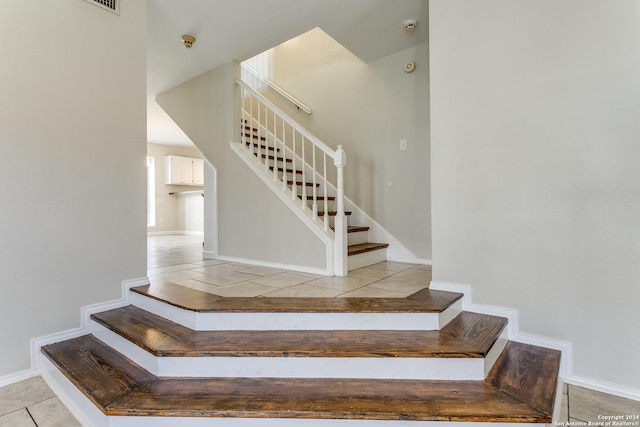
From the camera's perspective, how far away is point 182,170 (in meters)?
8.12

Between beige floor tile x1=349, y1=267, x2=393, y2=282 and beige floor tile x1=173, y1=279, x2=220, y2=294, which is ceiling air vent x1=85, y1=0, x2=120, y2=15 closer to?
beige floor tile x1=173, y1=279, x2=220, y2=294

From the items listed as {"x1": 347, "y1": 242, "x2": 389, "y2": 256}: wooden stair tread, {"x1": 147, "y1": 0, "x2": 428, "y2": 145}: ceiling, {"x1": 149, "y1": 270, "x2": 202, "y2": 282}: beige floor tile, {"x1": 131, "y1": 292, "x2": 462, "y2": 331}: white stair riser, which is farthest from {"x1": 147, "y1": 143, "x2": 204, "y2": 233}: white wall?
{"x1": 131, "y1": 292, "x2": 462, "y2": 331}: white stair riser

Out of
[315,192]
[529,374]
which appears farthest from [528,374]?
[315,192]

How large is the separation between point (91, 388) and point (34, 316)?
2.53ft

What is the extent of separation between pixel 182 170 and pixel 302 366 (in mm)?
7748

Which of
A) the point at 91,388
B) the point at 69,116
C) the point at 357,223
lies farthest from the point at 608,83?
the point at 69,116

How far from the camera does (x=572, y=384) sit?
163 centimetres

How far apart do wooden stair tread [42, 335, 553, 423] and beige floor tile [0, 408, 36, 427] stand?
197 millimetres

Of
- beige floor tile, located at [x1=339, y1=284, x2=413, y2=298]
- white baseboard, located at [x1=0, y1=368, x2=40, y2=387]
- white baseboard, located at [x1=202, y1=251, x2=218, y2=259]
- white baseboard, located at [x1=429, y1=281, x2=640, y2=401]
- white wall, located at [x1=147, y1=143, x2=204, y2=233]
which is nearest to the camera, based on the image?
white baseboard, located at [x1=429, y1=281, x2=640, y2=401]

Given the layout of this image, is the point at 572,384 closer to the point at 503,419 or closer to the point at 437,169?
the point at 503,419

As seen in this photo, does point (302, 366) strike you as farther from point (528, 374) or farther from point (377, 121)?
point (377, 121)

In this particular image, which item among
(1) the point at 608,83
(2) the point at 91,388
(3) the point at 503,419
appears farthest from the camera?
(1) the point at 608,83

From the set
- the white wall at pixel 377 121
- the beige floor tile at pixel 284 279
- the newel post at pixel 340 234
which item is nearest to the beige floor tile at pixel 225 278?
the beige floor tile at pixel 284 279

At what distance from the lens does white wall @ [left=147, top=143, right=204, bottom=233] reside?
775cm
